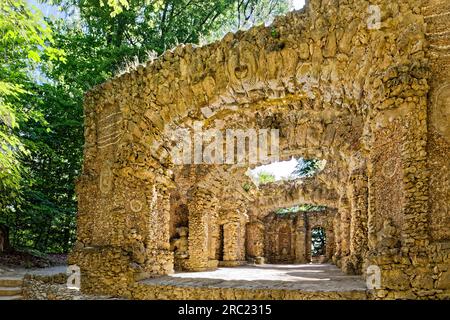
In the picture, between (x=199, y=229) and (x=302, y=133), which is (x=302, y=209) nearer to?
(x=199, y=229)

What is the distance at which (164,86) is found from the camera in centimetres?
884

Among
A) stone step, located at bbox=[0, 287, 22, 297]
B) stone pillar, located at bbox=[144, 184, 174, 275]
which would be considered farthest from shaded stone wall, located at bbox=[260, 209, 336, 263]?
stone step, located at bbox=[0, 287, 22, 297]

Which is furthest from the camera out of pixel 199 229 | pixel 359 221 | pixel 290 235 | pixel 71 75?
pixel 290 235

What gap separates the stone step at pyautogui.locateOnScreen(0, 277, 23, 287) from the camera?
9.77m

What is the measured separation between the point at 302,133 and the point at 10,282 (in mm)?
8926

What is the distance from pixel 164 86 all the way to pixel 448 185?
600 cm

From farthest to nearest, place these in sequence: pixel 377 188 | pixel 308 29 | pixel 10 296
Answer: pixel 10 296
pixel 308 29
pixel 377 188

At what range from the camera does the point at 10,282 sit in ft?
32.3

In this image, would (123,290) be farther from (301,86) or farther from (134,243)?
(301,86)

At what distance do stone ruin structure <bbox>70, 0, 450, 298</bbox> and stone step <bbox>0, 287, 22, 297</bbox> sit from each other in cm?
174

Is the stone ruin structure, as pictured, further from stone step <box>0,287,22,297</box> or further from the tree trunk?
the tree trunk

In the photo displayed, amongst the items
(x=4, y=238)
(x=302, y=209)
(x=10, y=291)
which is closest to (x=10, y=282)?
(x=10, y=291)
